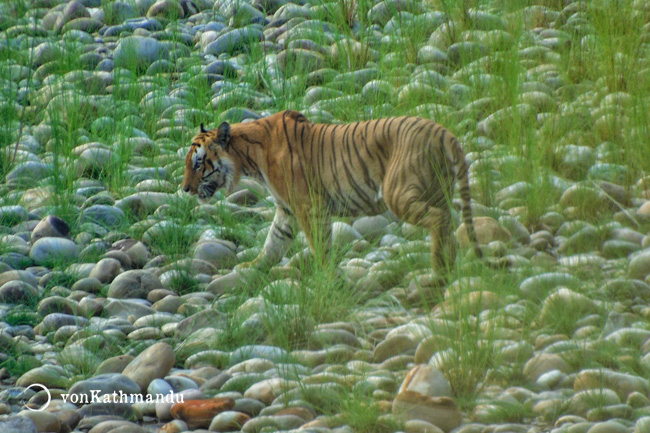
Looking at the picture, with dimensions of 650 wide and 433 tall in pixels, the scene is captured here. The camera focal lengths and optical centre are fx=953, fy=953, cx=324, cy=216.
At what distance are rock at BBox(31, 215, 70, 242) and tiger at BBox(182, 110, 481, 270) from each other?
731 millimetres

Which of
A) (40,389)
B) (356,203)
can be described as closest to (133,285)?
(40,389)

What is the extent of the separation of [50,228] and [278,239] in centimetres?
124

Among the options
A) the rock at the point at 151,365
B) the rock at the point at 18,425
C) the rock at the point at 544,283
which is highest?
the rock at the point at 544,283

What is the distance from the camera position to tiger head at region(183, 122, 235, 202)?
474cm

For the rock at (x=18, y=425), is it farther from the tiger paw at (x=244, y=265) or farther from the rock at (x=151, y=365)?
the tiger paw at (x=244, y=265)

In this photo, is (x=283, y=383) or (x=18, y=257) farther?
(x=18, y=257)

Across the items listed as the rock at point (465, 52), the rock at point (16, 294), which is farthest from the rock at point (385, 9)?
the rock at point (16, 294)

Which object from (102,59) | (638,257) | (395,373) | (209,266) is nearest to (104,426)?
(395,373)

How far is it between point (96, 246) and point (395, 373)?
84.5 inches

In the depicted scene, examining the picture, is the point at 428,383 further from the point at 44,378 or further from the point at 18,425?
the point at 44,378

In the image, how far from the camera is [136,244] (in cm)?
480

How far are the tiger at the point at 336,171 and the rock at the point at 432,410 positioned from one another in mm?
1089

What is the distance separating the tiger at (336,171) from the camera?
13.5 ft

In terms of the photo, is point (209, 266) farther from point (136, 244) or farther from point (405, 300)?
point (405, 300)
